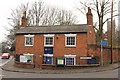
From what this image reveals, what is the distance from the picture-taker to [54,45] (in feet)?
68.5

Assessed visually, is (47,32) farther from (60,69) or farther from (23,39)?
(60,69)

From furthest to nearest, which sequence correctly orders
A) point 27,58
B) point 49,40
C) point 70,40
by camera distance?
point 27,58
point 49,40
point 70,40

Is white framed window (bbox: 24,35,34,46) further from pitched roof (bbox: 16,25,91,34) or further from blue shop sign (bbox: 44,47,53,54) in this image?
blue shop sign (bbox: 44,47,53,54)

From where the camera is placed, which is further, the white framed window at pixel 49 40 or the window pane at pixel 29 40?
the window pane at pixel 29 40

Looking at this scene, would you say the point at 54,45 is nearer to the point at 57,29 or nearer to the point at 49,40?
the point at 49,40

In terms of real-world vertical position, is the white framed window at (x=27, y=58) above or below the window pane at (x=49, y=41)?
below

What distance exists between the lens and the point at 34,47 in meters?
21.5

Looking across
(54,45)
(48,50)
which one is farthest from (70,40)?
(48,50)

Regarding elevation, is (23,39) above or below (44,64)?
above

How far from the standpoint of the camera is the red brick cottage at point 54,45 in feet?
65.7

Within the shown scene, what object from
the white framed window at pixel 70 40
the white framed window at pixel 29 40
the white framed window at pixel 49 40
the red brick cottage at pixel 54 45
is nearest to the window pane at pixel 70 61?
the red brick cottage at pixel 54 45

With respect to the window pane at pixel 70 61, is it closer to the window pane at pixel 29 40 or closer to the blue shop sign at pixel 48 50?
the blue shop sign at pixel 48 50

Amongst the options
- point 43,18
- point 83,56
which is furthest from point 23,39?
point 43,18

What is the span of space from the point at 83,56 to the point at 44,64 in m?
5.42
